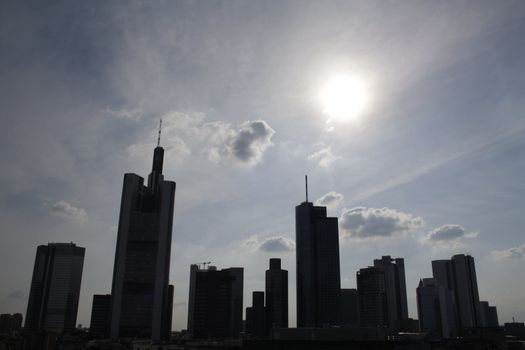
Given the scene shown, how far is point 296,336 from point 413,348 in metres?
58.4

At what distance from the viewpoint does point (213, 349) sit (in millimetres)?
199500

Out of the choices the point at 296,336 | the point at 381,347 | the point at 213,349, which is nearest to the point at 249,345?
the point at 381,347

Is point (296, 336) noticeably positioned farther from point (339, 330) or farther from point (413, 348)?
point (413, 348)

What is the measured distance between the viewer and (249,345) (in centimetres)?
10862

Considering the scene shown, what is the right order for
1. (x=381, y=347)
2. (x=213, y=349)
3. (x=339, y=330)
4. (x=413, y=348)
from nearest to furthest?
(x=381, y=347), (x=413, y=348), (x=339, y=330), (x=213, y=349)

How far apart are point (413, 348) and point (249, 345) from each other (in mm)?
37788

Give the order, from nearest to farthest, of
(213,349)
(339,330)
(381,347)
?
1. (381,347)
2. (339,330)
3. (213,349)

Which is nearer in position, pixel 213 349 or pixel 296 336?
pixel 296 336

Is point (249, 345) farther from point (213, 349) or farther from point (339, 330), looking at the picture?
point (213, 349)

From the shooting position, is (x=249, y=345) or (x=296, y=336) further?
(x=296, y=336)

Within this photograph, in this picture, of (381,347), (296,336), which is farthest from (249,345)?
(296,336)

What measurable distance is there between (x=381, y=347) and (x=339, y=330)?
65.4 metres

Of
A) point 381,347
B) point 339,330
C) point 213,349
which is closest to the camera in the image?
point 381,347

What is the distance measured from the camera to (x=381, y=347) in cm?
8969
